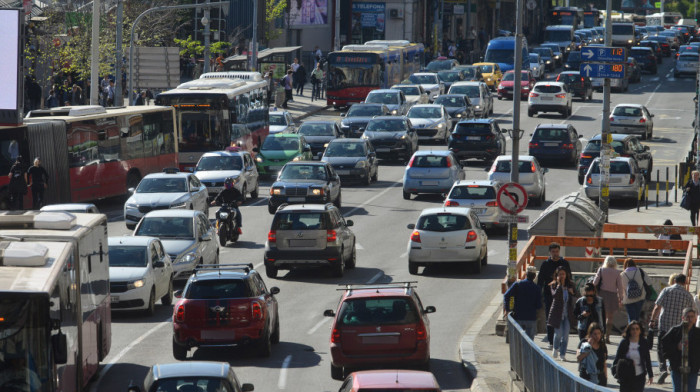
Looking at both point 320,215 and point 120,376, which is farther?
point 320,215

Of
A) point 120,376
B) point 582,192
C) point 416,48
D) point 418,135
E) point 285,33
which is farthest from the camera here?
point 285,33

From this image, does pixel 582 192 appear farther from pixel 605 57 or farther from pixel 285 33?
A: pixel 285 33

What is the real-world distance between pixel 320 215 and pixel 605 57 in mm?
9319

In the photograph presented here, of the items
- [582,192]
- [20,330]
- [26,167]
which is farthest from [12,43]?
[20,330]

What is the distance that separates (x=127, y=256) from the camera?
22.8 metres

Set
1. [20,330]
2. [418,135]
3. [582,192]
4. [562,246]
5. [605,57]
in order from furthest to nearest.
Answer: [418,135], [582,192], [605,57], [562,246], [20,330]

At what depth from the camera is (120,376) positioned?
18297mm

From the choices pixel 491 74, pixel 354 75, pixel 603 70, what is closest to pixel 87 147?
pixel 603 70

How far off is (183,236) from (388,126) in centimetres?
2163

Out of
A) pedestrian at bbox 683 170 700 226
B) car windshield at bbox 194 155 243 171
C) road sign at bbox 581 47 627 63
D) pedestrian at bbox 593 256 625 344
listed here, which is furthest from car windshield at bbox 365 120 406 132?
pedestrian at bbox 593 256 625 344

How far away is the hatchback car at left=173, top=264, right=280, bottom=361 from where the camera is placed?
19.0 meters

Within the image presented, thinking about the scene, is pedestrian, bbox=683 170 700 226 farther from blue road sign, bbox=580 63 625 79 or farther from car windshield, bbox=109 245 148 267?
car windshield, bbox=109 245 148 267

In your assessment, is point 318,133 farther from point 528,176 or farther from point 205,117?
point 528,176

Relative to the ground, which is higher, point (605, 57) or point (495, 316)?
point (605, 57)
